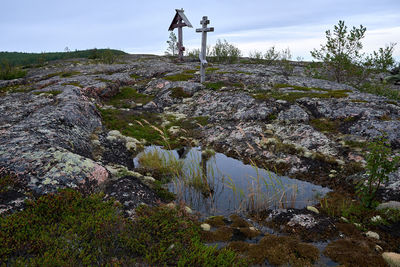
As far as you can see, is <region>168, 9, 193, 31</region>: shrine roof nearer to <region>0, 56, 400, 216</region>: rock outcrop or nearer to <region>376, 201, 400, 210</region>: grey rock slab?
<region>0, 56, 400, 216</region>: rock outcrop

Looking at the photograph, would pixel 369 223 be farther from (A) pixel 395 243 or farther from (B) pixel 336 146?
(B) pixel 336 146

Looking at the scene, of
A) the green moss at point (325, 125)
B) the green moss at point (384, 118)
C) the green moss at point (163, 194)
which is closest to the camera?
the green moss at point (163, 194)

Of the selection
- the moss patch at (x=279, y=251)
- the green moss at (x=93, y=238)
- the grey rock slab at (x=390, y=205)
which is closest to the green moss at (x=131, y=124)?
the green moss at (x=93, y=238)

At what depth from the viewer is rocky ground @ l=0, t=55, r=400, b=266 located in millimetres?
7004

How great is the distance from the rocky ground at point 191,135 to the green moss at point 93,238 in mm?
769

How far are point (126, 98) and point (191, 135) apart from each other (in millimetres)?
10895

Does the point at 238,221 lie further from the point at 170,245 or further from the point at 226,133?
the point at 226,133

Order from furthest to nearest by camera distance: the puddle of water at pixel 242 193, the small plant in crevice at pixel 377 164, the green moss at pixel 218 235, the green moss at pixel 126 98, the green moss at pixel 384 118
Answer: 1. the green moss at pixel 126 98
2. the green moss at pixel 384 118
3. the puddle of water at pixel 242 193
4. the small plant in crevice at pixel 377 164
5. the green moss at pixel 218 235

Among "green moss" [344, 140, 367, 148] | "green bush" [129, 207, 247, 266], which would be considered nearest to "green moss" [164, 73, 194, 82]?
"green moss" [344, 140, 367, 148]

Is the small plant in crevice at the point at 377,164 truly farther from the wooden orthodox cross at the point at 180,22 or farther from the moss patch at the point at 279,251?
the wooden orthodox cross at the point at 180,22

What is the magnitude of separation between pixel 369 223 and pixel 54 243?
7.75 meters

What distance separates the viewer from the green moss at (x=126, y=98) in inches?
822

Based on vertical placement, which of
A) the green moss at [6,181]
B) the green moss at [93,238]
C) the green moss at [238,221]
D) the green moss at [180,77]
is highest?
the green moss at [180,77]

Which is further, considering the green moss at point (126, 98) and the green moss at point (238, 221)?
the green moss at point (126, 98)
